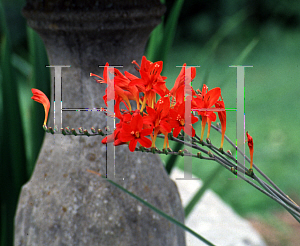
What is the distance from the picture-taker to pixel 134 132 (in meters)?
0.50

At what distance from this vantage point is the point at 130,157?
91 cm

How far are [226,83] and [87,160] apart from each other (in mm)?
818

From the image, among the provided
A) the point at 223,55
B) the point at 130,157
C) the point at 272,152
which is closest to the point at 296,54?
the point at 223,55

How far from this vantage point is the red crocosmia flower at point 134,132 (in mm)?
494

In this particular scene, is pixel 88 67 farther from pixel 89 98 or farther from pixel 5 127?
pixel 5 127

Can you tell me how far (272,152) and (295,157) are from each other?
15 centimetres

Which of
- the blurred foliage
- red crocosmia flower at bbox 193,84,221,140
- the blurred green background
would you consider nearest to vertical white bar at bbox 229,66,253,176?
red crocosmia flower at bbox 193,84,221,140

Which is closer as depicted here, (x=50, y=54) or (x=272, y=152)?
(x=50, y=54)

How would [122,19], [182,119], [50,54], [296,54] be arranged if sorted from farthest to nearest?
[296,54] → [50,54] → [122,19] → [182,119]

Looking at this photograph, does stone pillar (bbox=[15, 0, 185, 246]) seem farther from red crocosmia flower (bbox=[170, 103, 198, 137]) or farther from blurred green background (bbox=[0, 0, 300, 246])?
red crocosmia flower (bbox=[170, 103, 198, 137])

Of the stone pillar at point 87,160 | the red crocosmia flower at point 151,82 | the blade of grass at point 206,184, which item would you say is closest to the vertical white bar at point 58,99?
the stone pillar at point 87,160

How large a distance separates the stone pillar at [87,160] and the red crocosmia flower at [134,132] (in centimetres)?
40

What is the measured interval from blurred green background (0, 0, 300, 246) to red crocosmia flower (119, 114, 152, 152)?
2.11 ft

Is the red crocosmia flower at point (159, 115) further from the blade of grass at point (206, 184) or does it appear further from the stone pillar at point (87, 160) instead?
the blade of grass at point (206, 184)
